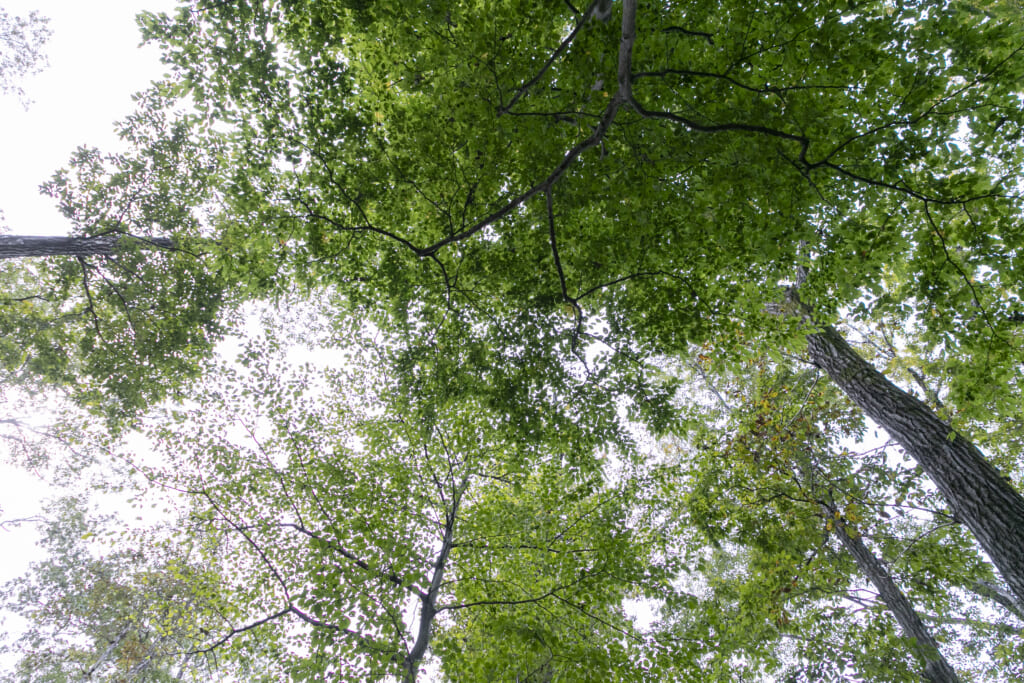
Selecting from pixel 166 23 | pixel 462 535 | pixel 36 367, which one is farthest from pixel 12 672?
pixel 166 23

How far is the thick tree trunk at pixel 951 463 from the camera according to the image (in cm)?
402

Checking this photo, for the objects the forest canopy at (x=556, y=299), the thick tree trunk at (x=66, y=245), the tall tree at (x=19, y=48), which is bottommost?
the forest canopy at (x=556, y=299)

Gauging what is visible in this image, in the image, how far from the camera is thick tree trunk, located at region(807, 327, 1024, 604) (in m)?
4.02

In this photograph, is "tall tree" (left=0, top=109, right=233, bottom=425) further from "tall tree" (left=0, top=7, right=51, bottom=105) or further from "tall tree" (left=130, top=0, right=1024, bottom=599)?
"tall tree" (left=0, top=7, right=51, bottom=105)

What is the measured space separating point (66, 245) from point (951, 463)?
11.9m

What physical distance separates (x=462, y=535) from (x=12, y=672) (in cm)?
1723

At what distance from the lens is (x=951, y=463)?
4.59 meters

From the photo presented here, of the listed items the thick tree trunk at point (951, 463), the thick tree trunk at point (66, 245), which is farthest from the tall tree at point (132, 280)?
the thick tree trunk at point (951, 463)

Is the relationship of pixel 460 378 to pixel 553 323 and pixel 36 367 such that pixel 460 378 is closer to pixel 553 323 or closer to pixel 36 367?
pixel 553 323

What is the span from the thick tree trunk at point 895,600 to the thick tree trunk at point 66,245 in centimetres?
1178

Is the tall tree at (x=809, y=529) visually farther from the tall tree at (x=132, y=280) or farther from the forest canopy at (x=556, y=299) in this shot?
the tall tree at (x=132, y=280)

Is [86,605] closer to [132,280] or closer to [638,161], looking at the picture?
[132,280]

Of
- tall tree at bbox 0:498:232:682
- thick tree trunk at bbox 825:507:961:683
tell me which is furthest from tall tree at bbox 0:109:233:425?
thick tree trunk at bbox 825:507:961:683

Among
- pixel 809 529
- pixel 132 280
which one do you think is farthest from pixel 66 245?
pixel 809 529
